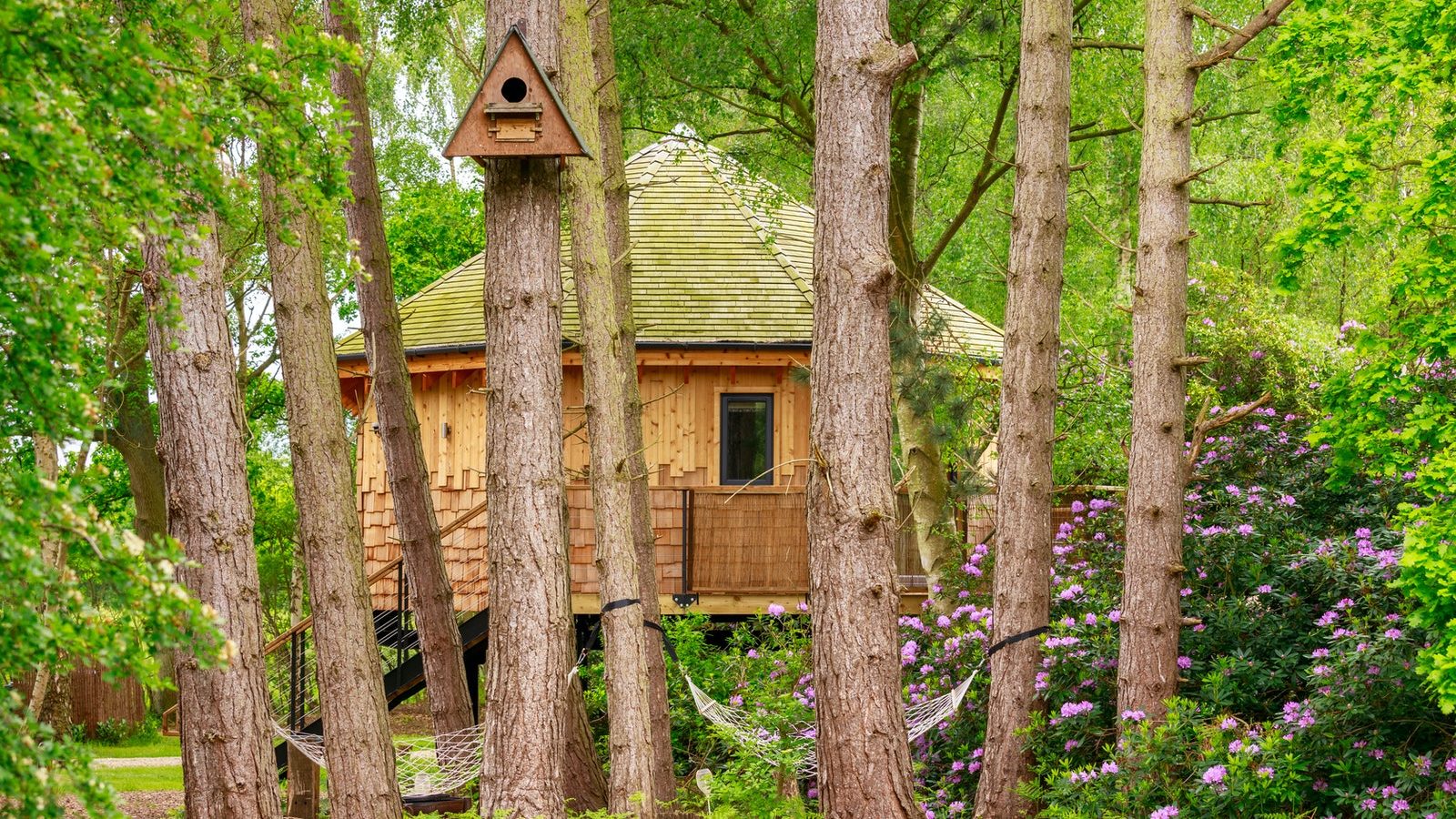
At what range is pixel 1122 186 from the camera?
2536cm

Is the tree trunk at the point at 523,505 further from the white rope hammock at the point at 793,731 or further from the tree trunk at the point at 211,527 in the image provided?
the white rope hammock at the point at 793,731

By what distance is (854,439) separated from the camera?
6.77m

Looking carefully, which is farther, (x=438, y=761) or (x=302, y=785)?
(x=302, y=785)

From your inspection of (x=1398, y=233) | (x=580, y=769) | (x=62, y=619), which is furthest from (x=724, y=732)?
(x=62, y=619)

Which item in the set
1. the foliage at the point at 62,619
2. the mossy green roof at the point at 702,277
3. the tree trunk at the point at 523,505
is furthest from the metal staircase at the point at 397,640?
the foliage at the point at 62,619

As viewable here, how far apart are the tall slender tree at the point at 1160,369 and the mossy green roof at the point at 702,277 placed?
6.05m

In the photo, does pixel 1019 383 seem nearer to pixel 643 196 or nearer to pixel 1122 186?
pixel 643 196

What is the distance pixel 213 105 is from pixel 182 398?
2.99m

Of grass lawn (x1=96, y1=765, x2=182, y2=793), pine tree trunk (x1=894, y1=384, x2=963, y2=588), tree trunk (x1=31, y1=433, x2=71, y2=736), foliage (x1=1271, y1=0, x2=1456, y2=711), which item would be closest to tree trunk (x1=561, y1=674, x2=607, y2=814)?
pine tree trunk (x1=894, y1=384, x2=963, y2=588)

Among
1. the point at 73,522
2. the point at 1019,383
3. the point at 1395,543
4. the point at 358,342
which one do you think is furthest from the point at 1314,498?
the point at 358,342

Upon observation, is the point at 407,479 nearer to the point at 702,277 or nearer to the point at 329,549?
the point at 329,549

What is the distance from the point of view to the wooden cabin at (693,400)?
13875 millimetres

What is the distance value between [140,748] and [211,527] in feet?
52.1

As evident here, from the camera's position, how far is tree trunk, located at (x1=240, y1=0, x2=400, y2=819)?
8.22 meters
